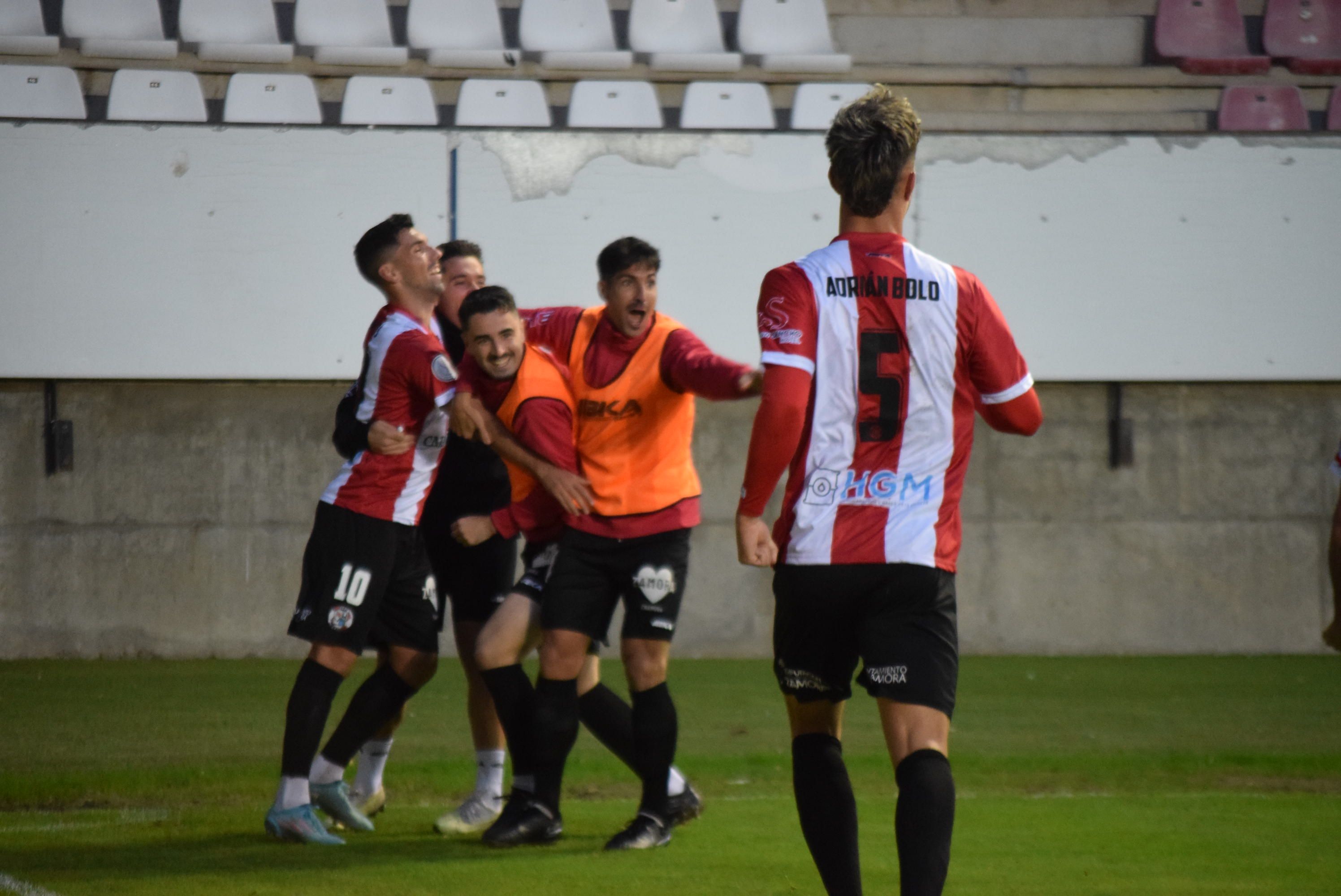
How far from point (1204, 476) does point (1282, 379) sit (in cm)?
81

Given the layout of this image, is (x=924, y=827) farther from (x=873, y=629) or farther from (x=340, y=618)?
(x=340, y=618)

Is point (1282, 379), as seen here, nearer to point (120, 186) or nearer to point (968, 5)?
point (968, 5)

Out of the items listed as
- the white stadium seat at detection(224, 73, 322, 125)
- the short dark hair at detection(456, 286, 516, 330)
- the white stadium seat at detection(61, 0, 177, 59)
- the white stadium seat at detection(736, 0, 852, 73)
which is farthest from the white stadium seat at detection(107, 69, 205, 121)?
the short dark hair at detection(456, 286, 516, 330)

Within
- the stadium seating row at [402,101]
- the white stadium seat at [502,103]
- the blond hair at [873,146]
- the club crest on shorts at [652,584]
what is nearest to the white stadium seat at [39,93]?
the stadium seating row at [402,101]

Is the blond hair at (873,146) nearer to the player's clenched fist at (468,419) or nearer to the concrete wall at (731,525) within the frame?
the player's clenched fist at (468,419)

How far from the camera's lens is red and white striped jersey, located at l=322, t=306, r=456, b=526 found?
14.1ft

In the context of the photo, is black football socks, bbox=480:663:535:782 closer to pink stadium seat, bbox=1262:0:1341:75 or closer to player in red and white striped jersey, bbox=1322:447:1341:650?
player in red and white striped jersey, bbox=1322:447:1341:650

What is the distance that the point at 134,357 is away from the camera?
8.38 meters

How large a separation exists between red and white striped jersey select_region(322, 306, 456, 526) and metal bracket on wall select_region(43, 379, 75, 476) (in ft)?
15.6

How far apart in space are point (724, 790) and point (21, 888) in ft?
8.23

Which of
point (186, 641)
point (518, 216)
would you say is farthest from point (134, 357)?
point (518, 216)

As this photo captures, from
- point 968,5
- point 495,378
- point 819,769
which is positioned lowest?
point 819,769

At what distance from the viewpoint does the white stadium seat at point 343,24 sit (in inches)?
421

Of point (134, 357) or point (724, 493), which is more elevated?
point (134, 357)
